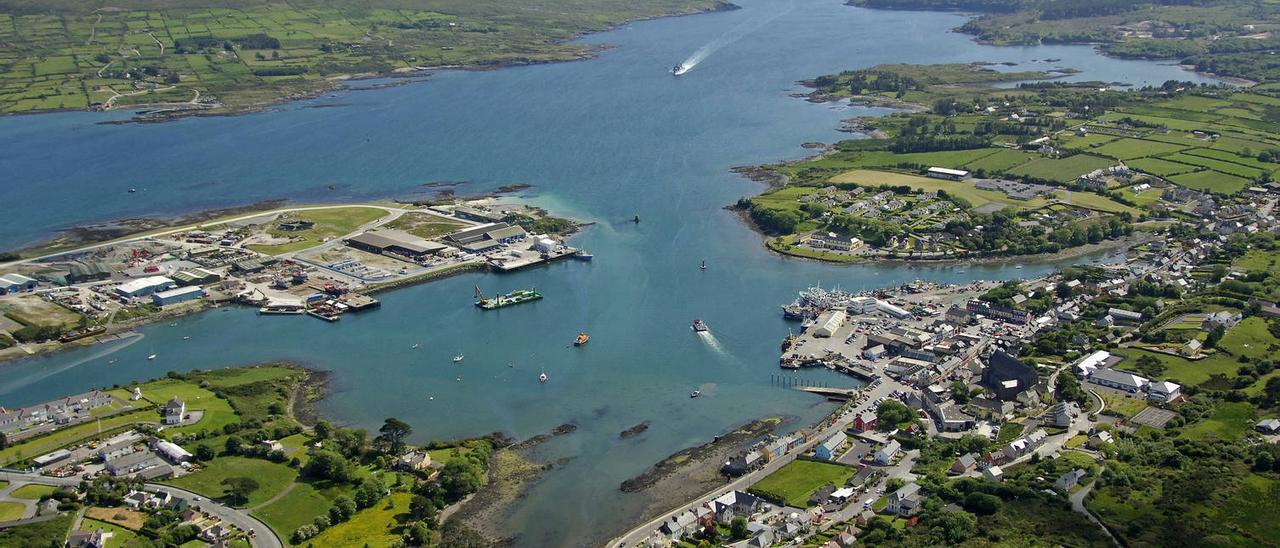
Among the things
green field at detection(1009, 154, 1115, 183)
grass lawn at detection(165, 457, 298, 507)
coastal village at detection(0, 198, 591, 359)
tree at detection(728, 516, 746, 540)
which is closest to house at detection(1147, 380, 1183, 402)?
tree at detection(728, 516, 746, 540)

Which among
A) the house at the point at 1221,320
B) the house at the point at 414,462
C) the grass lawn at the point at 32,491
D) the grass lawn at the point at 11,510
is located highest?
the grass lawn at the point at 11,510

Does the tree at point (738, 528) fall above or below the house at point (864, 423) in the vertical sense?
above

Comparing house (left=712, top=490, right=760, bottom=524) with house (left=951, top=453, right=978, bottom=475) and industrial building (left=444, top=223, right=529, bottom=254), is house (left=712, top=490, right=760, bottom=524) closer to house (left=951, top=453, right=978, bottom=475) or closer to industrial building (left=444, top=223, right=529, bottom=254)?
house (left=951, top=453, right=978, bottom=475)

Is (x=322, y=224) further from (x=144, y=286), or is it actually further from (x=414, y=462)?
(x=414, y=462)

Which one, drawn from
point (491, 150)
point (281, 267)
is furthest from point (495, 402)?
point (491, 150)

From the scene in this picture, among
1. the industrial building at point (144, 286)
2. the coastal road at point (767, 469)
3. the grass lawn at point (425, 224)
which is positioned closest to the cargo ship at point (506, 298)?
the grass lawn at point (425, 224)

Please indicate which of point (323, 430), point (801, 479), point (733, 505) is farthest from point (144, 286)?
point (801, 479)

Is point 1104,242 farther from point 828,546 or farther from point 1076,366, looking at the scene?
point 828,546

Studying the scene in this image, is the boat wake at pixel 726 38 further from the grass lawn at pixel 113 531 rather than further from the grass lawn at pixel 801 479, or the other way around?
the grass lawn at pixel 113 531
